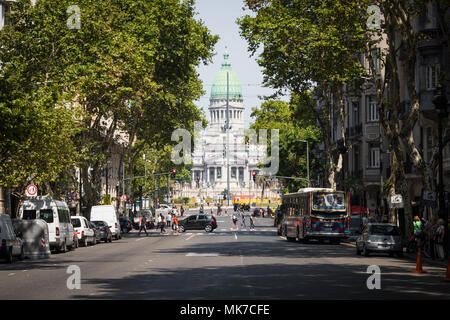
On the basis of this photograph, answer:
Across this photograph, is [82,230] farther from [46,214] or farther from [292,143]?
[292,143]

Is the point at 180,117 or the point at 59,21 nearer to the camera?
the point at 59,21

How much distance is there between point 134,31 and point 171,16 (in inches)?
226

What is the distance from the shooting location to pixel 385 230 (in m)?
35.9

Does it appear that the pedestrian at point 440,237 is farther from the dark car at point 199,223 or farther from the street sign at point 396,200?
the dark car at point 199,223

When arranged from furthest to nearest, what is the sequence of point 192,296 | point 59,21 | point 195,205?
point 195,205 → point 59,21 → point 192,296

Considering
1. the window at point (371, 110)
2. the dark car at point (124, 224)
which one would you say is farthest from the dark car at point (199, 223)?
the window at point (371, 110)

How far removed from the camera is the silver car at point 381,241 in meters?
35.0

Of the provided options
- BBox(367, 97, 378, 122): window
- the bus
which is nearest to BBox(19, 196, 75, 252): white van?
the bus

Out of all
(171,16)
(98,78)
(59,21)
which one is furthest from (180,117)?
(59,21)

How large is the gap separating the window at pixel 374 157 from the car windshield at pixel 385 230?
33.4 meters

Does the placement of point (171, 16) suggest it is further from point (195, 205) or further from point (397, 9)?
point (195, 205)

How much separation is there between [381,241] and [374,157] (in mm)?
35158

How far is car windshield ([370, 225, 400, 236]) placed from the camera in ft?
117
